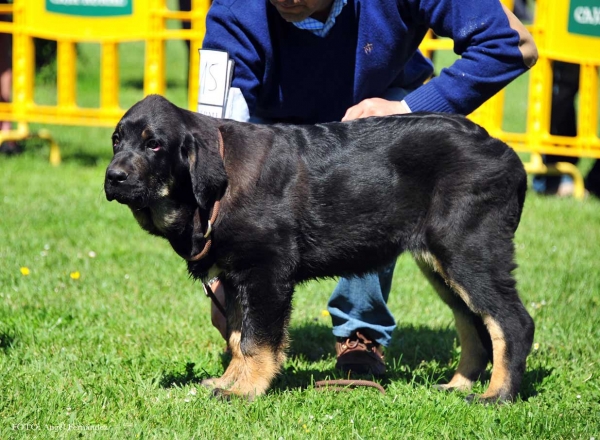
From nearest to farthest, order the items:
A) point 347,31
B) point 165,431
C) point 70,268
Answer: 1. point 165,431
2. point 347,31
3. point 70,268

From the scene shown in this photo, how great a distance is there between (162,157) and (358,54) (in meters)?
1.20

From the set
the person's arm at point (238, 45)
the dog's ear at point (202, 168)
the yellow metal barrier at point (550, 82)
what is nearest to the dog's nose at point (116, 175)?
the dog's ear at point (202, 168)

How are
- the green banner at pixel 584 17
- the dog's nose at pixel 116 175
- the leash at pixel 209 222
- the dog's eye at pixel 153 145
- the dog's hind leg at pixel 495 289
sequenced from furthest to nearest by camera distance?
1. the green banner at pixel 584 17
2. the dog's hind leg at pixel 495 289
3. the leash at pixel 209 222
4. the dog's eye at pixel 153 145
5. the dog's nose at pixel 116 175

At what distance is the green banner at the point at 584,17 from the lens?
30.0 ft

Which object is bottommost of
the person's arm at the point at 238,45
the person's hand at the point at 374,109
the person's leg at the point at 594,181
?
the person's leg at the point at 594,181

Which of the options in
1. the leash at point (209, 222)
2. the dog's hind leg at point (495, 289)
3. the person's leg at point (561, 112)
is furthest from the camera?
the person's leg at point (561, 112)

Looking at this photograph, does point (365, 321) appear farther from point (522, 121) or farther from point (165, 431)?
point (522, 121)

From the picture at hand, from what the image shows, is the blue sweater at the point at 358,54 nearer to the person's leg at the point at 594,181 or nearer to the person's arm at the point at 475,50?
the person's arm at the point at 475,50

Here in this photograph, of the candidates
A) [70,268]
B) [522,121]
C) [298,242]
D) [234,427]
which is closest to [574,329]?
[298,242]

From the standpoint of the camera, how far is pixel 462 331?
14.0 ft

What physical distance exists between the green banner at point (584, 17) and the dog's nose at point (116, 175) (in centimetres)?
712

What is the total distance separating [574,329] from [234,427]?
8.41 ft

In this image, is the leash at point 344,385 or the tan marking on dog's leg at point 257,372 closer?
the tan marking on dog's leg at point 257,372

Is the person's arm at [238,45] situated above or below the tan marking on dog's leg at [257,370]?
above
